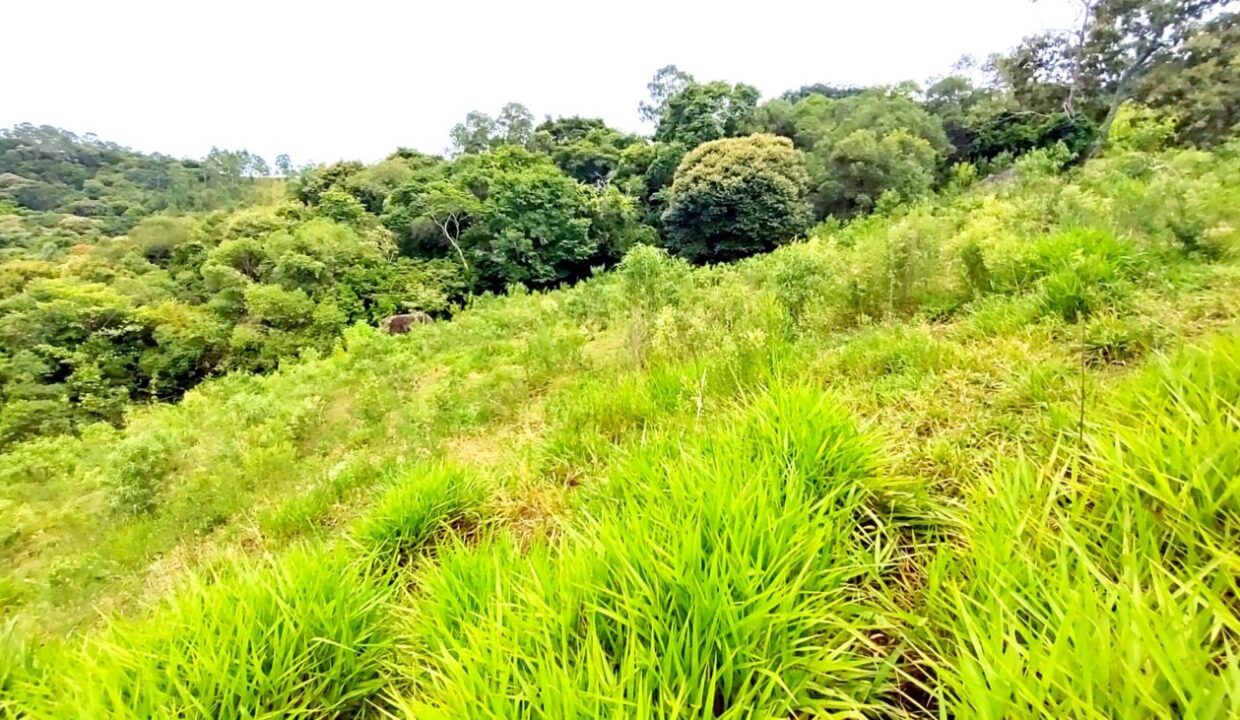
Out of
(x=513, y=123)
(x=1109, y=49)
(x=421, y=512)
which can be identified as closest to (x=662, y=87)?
(x=513, y=123)

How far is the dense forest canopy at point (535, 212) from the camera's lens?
11711 millimetres

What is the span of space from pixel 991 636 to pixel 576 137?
91.0ft

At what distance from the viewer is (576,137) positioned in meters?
25.9

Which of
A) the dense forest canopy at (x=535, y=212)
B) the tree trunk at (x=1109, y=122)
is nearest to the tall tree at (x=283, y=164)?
the dense forest canopy at (x=535, y=212)

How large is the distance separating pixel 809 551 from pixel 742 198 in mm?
15290

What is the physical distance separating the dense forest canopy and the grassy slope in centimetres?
766

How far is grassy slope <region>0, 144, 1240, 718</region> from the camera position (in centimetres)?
80

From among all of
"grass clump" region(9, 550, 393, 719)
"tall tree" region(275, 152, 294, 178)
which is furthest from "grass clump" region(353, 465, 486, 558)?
"tall tree" region(275, 152, 294, 178)

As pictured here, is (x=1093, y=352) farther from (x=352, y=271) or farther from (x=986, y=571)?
(x=352, y=271)

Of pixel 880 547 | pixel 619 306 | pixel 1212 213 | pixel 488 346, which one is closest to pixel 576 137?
pixel 488 346

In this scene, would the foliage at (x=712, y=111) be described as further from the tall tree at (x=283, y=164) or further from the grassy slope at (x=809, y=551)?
the tall tree at (x=283, y=164)

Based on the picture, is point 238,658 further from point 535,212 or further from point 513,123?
point 513,123

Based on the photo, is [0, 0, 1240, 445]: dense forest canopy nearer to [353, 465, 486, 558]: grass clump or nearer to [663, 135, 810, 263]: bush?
[663, 135, 810, 263]: bush

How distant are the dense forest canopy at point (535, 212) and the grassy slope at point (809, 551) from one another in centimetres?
766
